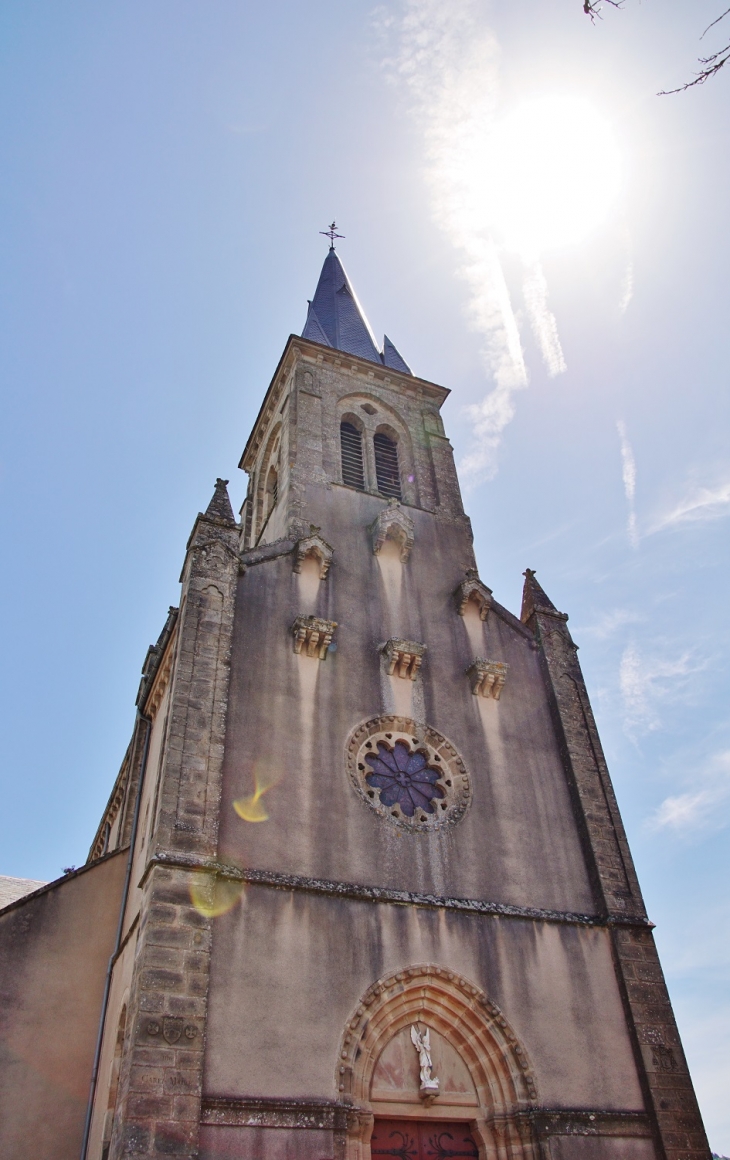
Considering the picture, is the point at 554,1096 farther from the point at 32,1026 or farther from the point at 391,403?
the point at 391,403

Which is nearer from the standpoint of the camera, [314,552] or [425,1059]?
[425,1059]

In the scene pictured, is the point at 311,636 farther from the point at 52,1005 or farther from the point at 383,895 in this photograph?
the point at 52,1005

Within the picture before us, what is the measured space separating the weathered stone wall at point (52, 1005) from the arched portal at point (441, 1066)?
421 cm

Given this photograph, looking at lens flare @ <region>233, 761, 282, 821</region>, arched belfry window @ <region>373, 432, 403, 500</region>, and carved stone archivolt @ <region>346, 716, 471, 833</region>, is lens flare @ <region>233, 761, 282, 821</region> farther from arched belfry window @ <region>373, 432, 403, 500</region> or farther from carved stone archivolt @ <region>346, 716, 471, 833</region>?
arched belfry window @ <region>373, 432, 403, 500</region>

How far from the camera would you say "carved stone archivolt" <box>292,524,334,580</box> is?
15750 millimetres

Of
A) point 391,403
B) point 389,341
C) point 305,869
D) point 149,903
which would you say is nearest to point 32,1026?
point 149,903

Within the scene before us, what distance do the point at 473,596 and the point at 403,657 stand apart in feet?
8.40

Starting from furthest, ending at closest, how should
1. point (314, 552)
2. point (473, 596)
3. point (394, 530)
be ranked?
point (394, 530), point (473, 596), point (314, 552)

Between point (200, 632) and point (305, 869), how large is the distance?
4.04 m

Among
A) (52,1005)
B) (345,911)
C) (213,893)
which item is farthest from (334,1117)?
(52,1005)

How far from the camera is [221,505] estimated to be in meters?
15.8

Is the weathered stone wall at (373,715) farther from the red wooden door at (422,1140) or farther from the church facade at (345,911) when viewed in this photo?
the red wooden door at (422,1140)

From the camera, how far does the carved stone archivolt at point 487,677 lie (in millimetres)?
15570

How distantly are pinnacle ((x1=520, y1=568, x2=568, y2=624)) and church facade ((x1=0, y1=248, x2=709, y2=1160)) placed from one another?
2.16ft
